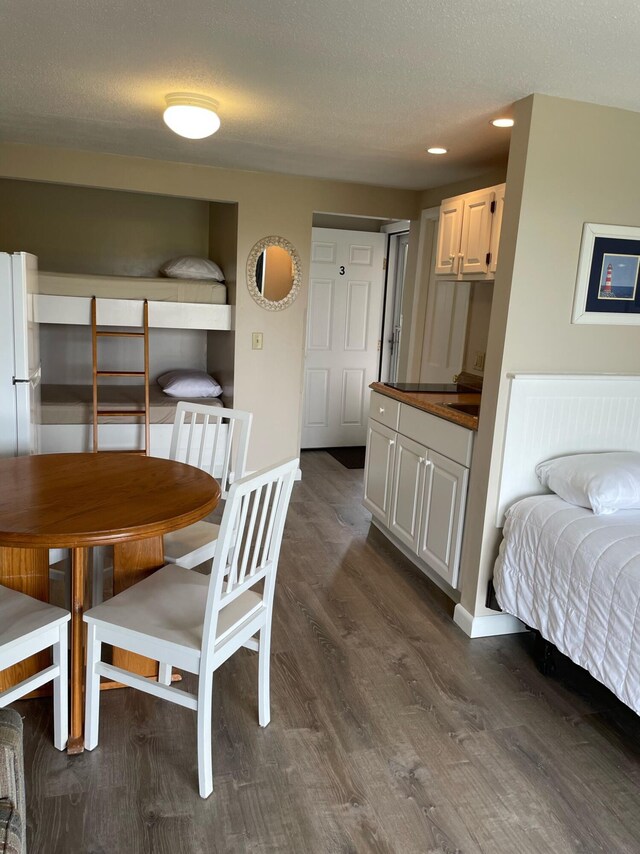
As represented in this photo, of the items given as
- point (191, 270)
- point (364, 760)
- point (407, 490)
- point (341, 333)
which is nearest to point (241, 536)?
point (364, 760)

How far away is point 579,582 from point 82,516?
1.70 metres

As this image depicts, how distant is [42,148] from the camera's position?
387 centimetres

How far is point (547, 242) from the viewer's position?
2.55m

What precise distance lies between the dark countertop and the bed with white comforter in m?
0.44

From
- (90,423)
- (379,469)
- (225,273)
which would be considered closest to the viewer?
(379,469)

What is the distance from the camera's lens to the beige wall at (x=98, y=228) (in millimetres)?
4812

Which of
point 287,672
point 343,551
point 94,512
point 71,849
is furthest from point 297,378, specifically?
point 71,849

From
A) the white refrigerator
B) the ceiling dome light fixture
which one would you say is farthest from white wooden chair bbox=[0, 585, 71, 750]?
the ceiling dome light fixture

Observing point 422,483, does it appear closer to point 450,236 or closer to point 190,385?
point 450,236

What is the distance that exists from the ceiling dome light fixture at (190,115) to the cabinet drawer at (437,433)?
167 centimetres

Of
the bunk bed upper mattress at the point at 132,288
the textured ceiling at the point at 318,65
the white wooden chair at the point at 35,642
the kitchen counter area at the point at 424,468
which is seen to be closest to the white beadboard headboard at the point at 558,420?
the kitchen counter area at the point at 424,468

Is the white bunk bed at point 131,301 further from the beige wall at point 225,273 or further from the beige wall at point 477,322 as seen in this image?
the beige wall at point 477,322

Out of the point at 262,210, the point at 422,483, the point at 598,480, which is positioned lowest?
the point at 422,483

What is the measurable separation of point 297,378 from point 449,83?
8.84 ft
